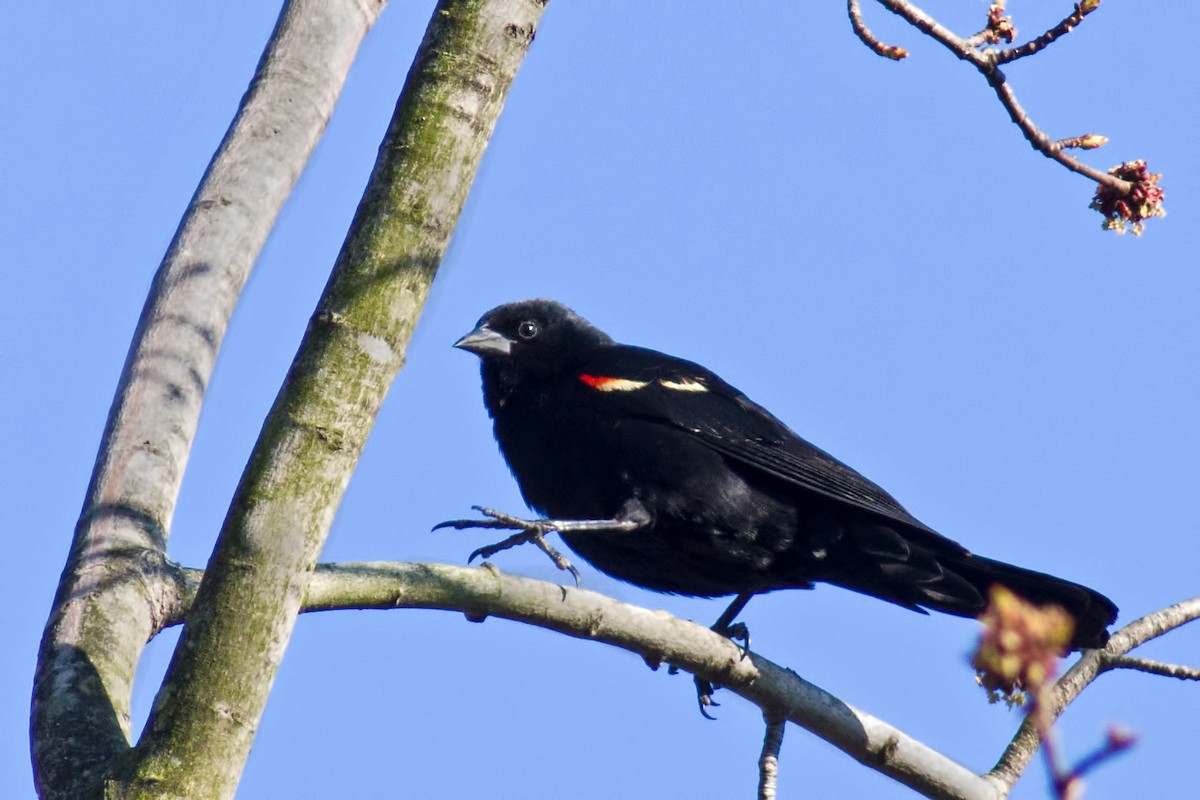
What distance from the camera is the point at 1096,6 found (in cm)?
338

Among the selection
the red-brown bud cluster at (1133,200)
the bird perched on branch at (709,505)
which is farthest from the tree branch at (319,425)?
the bird perched on branch at (709,505)

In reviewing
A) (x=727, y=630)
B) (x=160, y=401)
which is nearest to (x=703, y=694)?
(x=727, y=630)

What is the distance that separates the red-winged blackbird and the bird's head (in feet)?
0.53

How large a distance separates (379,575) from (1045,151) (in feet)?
6.51

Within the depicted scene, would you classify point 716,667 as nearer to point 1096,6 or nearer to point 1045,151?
point 1045,151

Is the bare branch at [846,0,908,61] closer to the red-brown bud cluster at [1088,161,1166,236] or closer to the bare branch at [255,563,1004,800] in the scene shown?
the red-brown bud cluster at [1088,161,1166,236]

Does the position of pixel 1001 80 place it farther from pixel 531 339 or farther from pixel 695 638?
pixel 531 339

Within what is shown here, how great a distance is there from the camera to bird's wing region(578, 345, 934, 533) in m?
4.96

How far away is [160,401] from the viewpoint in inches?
149

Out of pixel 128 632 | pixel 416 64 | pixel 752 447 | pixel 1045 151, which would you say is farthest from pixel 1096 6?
pixel 128 632

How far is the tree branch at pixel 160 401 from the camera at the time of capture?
284 centimetres

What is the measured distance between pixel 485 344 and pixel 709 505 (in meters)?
1.33

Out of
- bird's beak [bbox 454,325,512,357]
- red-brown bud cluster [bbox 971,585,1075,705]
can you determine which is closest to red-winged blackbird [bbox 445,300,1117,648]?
bird's beak [bbox 454,325,512,357]

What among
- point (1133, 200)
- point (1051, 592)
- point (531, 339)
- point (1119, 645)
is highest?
point (1133, 200)
